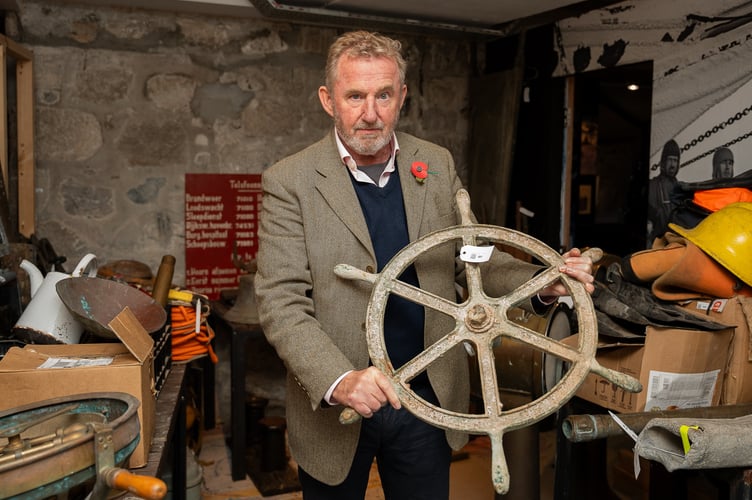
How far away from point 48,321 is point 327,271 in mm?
1021

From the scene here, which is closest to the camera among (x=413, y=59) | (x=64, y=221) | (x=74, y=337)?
(x=74, y=337)

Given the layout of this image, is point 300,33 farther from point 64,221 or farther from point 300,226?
point 300,226

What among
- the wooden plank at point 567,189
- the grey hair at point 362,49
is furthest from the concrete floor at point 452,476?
the grey hair at point 362,49

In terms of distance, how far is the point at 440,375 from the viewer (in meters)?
1.78

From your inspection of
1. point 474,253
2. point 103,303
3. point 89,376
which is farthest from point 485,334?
point 103,303

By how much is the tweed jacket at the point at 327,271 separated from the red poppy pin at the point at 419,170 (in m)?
0.01

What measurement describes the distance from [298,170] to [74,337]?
1013mm

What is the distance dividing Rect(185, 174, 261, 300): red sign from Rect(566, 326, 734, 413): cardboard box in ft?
7.91

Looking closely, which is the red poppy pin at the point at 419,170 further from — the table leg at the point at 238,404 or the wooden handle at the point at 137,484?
the table leg at the point at 238,404

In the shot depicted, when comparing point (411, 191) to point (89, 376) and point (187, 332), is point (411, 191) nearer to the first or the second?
point (89, 376)

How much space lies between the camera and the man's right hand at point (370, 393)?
1.43m

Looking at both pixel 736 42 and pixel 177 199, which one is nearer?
pixel 736 42

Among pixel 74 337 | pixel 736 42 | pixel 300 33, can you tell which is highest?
pixel 300 33

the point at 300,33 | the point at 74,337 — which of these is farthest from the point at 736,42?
the point at 74,337
